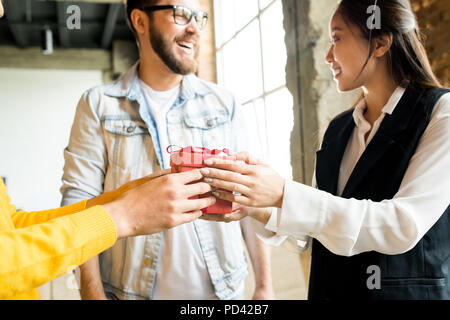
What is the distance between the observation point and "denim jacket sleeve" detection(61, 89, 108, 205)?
107 cm

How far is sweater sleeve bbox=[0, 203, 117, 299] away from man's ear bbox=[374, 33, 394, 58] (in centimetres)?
70

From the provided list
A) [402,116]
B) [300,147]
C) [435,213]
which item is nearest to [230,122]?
[300,147]

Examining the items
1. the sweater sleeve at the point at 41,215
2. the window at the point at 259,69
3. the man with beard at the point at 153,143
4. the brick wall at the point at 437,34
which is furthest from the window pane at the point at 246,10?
the sweater sleeve at the point at 41,215

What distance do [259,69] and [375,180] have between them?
0.45 meters

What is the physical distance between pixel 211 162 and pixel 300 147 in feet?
1.24

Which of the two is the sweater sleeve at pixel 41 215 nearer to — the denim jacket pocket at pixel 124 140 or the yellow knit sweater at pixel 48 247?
the denim jacket pocket at pixel 124 140

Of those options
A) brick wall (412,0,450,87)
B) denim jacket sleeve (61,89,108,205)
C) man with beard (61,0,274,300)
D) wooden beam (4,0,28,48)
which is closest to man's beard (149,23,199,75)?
man with beard (61,0,274,300)

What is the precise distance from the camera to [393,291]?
939mm

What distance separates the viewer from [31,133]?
110cm

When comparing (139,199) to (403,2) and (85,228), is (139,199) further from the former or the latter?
(403,2)

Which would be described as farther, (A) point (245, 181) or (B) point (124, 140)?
(B) point (124, 140)

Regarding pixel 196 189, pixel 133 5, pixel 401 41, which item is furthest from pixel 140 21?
pixel 401 41

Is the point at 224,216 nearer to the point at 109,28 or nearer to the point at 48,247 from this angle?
the point at 48,247

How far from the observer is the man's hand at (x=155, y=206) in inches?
30.2
